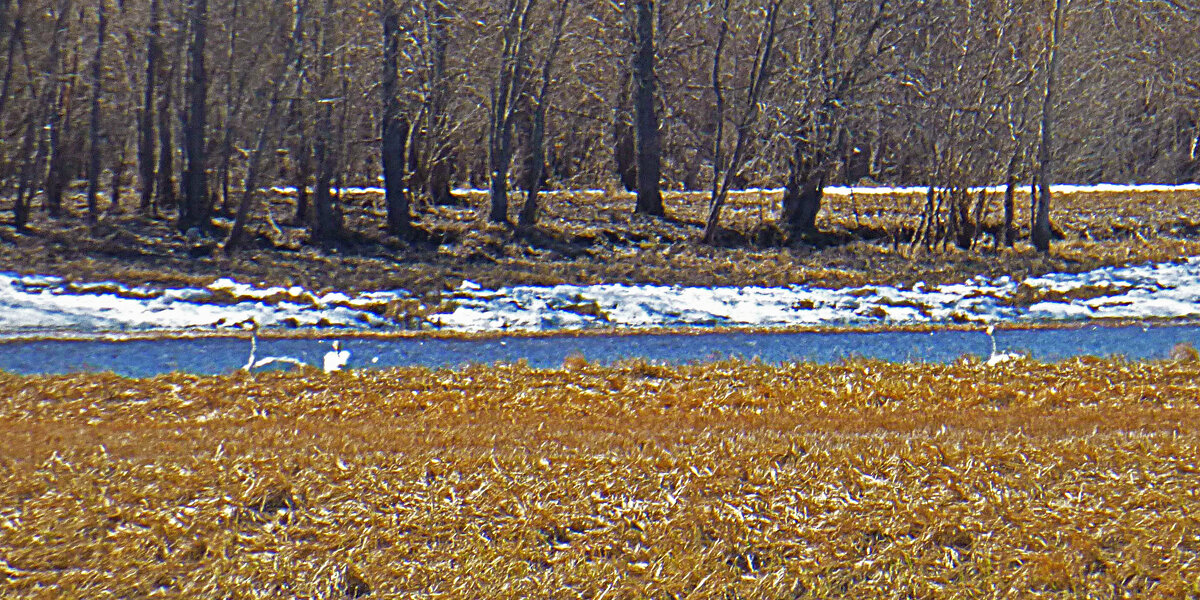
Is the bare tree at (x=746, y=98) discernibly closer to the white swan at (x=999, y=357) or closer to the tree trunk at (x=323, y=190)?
the tree trunk at (x=323, y=190)

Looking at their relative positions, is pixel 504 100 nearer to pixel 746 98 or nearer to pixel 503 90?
pixel 503 90

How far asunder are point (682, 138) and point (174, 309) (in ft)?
52.0

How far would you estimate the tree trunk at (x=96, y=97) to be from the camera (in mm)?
19672

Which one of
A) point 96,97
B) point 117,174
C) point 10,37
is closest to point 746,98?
point 96,97

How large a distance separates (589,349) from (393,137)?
32.2ft

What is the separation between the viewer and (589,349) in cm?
1179

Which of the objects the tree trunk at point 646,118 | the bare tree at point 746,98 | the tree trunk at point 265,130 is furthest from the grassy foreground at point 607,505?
the tree trunk at point 646,118

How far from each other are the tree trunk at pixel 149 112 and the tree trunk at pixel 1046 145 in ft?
47.2

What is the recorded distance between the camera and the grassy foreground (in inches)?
181

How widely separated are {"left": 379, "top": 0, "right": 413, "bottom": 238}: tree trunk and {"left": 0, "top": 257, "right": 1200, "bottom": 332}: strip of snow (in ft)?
15.9

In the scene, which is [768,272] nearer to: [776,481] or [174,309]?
[174,309]

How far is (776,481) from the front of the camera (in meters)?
5.73

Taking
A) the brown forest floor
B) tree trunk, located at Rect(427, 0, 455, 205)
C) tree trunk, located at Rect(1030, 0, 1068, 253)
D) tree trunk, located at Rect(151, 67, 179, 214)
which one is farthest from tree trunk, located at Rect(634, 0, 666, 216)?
tree trunk, located at Rect(151, 67, 179, 214)

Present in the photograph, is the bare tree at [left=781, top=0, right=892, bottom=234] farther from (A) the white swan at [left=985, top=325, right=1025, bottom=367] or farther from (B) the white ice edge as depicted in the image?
(A) the white swan at [left=985, top=325, right=1025, bottom=367]
